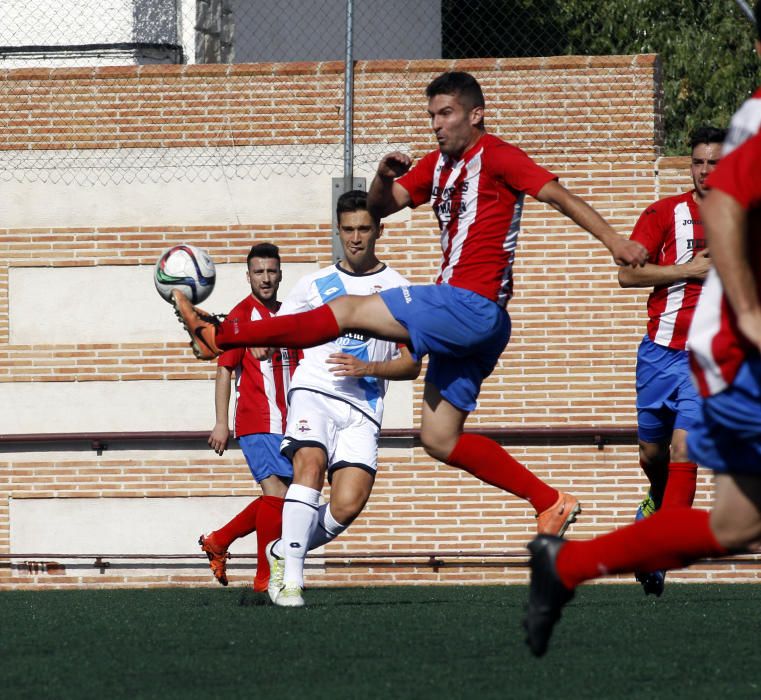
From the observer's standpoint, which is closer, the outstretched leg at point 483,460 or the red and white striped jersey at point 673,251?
the outstretched leg at point 483,460

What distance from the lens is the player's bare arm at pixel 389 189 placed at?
21.7 feet

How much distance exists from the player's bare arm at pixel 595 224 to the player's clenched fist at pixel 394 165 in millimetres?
724

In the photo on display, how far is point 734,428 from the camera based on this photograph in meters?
3.92

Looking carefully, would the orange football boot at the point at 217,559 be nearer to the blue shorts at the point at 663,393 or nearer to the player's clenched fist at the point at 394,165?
the blue shorts at the point at 663,393

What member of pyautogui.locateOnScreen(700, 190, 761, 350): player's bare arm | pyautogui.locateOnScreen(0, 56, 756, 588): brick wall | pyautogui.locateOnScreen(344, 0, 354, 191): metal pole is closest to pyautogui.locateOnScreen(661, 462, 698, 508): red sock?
pyautogui.locateOnScreen(700, 190, 761, 350): player's bare arm

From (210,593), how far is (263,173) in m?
4.52

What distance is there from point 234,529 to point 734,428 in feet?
19.3

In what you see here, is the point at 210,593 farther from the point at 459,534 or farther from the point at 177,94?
the point at 177,94

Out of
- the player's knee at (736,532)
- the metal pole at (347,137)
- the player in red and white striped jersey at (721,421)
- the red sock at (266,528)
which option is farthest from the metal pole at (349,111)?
the player's knee at (736,532)

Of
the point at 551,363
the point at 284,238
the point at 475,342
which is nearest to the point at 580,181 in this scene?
the point at 551,363

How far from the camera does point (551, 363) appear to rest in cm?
1284

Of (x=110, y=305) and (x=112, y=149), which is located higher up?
(x=112, y=149)

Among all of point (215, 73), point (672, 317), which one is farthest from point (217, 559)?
point (215, 73)

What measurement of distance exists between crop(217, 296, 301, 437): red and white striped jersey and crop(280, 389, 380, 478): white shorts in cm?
125
